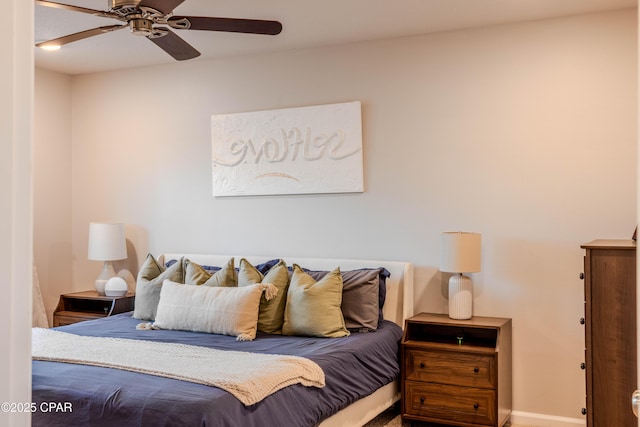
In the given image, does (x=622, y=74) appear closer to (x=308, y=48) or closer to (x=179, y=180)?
(x=308, y=48)

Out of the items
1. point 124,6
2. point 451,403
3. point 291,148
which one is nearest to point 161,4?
point 124,6

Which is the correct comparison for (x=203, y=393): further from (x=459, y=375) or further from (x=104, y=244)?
(x=104, y=244)

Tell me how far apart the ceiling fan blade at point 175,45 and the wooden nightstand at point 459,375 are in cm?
204

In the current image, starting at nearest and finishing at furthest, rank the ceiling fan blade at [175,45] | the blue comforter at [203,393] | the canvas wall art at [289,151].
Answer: the blue comforter at [203,393]
the ceiling fan blade at [175,45]
the canvas wall art at [289,151]

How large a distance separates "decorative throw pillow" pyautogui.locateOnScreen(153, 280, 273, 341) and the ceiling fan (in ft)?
4.61

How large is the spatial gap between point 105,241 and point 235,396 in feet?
9.17

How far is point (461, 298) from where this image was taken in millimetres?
3893

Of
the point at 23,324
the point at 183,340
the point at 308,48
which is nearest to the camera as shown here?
the point at 23,324

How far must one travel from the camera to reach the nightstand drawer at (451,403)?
Result: 3.59 metres

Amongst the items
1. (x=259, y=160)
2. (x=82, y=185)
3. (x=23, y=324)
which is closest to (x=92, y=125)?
(x=82, y=185)

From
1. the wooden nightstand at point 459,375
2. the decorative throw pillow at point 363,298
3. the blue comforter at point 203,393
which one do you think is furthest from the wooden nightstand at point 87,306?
the wooden nightstand at point 459,375

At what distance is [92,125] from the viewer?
216 inches

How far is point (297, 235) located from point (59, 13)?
6.88 ft

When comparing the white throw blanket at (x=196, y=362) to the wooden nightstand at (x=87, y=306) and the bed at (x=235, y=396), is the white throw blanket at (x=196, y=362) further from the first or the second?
the wooden nightstand at (x=87, y=306)
